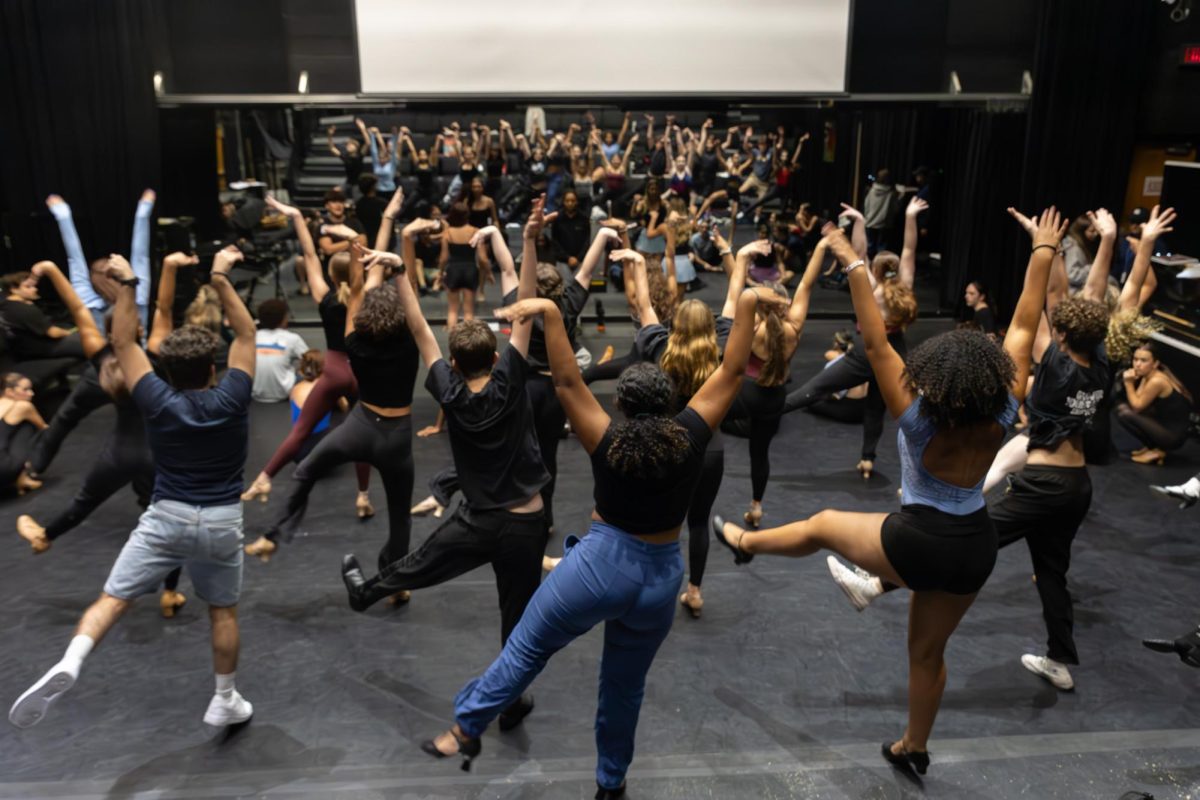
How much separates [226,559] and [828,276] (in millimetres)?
9510

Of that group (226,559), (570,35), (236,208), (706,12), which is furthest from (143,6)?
(226,559)

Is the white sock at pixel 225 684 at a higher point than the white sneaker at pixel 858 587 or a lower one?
lower

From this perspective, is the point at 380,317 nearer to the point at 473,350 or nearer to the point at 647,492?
the point at 473,350

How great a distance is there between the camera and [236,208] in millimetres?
9266

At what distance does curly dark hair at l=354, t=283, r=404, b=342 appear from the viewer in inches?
164

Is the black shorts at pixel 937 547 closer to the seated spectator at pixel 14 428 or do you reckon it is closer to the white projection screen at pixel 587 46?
the seated spectator at pixel 14 428

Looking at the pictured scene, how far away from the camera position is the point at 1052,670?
4.04 m

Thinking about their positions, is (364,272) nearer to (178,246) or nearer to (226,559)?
(226,559)

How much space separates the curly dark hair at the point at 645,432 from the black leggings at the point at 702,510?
131 centimetres

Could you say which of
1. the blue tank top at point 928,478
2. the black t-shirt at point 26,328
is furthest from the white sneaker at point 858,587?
the black t-shirt at point 26,328

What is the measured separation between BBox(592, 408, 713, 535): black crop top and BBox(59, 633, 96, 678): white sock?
183 cm

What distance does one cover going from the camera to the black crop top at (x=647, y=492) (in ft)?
9.25

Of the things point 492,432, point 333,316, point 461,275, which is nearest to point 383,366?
point 333,316

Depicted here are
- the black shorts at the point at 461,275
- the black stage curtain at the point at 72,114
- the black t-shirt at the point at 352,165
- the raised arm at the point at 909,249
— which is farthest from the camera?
the black t-shirt at the point at 352,165
